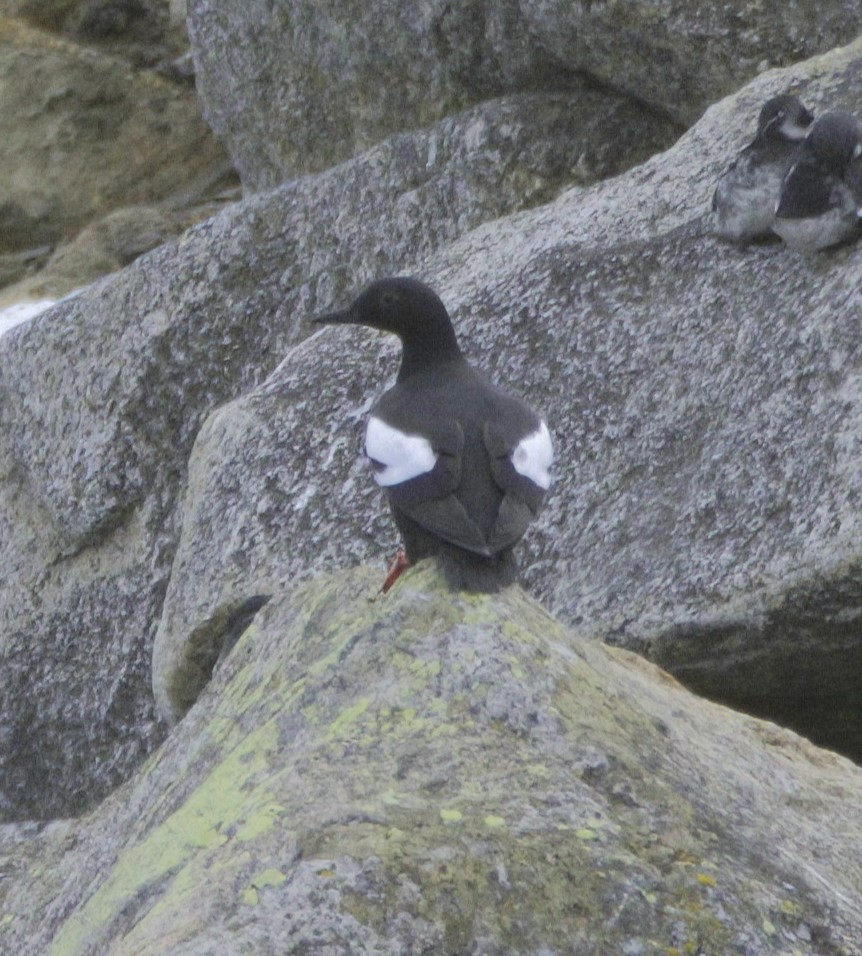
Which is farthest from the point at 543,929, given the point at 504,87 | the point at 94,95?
the point at 94,95

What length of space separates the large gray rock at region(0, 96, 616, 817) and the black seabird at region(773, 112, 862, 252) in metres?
2.90

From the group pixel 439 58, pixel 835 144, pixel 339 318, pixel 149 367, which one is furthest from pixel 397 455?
pixel 439 58

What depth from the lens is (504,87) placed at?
37.0 feet

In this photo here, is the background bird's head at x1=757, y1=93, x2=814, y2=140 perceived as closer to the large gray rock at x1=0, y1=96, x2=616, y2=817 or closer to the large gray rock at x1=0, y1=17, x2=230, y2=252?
the large gray rock at x1=0, y1=96, x2=616, y2=817

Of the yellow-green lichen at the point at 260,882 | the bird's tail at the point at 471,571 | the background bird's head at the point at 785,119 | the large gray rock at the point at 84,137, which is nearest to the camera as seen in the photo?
the yellow-green lichen at the point at 260,882

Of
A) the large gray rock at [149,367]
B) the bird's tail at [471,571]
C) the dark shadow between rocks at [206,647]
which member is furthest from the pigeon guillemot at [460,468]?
the large gray rock at [149,367]

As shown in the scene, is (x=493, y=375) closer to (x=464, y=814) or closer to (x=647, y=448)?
(x=647, y=448)

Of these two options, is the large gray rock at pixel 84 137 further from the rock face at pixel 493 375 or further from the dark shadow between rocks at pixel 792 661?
the dark shadow between rocks at pixel 792 661

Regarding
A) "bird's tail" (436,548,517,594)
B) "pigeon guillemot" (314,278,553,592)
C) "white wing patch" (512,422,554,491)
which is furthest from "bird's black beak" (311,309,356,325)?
"bird's tail" (436,548,517,594)

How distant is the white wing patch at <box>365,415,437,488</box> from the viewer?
592 cm

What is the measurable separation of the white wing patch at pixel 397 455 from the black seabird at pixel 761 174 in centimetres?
256

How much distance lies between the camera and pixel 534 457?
6.06 m

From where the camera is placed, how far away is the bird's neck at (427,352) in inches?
262

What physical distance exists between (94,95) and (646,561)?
11.9 meters
